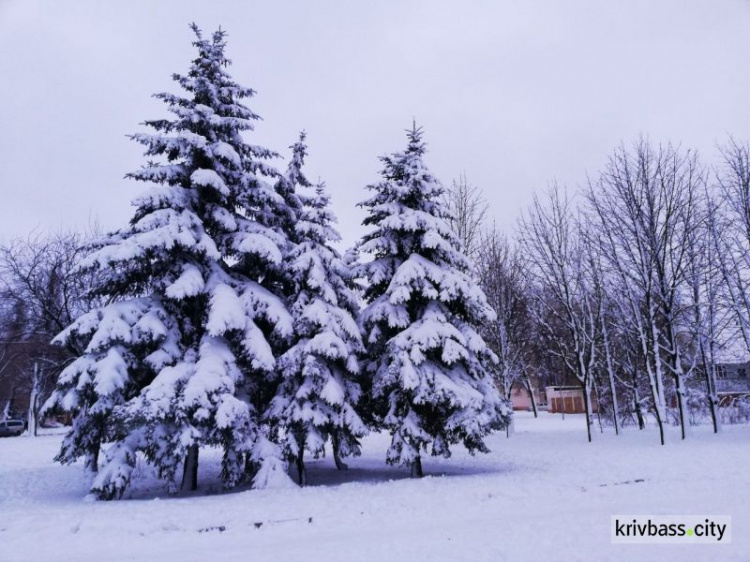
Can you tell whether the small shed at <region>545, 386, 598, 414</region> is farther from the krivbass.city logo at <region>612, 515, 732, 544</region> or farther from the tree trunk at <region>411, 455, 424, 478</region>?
the krivbass.city logo at <region>612, 515, 732, 544</region>

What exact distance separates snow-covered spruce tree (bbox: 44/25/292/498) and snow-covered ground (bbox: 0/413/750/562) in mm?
1598

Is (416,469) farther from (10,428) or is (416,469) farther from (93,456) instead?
(10,428)

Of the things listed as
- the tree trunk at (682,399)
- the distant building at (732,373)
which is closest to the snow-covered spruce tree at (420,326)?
the tree trunk at (682,399)

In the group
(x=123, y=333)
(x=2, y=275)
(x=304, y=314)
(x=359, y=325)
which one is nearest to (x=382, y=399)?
(x=359, y=325)

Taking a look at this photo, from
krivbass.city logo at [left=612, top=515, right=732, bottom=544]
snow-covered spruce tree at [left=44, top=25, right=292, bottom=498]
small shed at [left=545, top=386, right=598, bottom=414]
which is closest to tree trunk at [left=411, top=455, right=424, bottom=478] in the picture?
snow-covered spruce tree at [left=44, top=25, right=292, bottom=498]

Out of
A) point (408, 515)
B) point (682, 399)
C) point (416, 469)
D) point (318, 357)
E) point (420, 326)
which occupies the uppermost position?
point (420, 326)

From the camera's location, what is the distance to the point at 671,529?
757cm

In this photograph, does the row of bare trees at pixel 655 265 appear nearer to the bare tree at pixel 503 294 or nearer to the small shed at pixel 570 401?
the bare tree at pixel 503 294

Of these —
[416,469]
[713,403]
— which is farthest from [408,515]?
[713,403]

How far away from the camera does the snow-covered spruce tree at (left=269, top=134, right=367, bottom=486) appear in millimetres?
14492

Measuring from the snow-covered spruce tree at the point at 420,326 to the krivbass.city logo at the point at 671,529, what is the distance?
614 cm

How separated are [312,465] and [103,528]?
13090 mm

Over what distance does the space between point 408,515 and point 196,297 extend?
8.91 m

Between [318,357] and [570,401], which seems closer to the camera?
[318,357]
